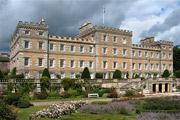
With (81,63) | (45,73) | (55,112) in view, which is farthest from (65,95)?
(55,112)

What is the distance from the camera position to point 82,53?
129 ft

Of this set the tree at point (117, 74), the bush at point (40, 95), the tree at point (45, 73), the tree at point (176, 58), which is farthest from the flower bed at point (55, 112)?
the tree at point (176, 58)

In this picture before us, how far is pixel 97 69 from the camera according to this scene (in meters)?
39.7

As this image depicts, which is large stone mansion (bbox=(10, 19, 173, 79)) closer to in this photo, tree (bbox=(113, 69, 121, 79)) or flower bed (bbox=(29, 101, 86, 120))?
tree (bbox=(113, 69, 121, 79))

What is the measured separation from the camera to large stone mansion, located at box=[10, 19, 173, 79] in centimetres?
3375

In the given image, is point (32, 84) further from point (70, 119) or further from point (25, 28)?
point (70, 119)

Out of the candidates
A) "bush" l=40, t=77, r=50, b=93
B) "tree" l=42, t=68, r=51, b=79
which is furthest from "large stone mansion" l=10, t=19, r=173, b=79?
"bush" l=40, t=77, r=50, b=93

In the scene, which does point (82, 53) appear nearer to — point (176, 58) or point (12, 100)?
point (12, 100)

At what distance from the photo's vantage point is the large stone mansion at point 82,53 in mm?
33750

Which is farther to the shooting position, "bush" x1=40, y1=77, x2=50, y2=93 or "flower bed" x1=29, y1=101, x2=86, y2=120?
"bush" x1=40, y1=77, x2=50, y2=93

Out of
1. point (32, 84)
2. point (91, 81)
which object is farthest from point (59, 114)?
point (91, 81)

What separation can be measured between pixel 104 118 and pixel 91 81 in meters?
20.1

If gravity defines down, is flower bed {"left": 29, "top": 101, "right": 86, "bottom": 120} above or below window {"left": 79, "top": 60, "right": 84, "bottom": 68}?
below

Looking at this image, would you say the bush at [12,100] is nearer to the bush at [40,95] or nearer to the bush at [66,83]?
the bush at [40,95]
